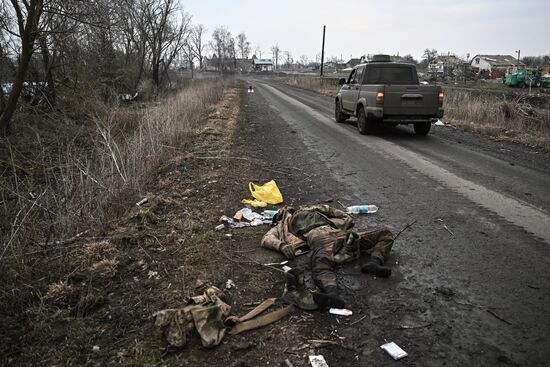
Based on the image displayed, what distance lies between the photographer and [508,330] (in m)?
2.74

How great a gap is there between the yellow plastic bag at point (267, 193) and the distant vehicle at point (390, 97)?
18.0ft

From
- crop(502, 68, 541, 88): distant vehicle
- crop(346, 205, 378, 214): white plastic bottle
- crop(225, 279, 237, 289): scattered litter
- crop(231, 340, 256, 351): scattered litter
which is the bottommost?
crop(231, 340, 256, 351): scattered litter

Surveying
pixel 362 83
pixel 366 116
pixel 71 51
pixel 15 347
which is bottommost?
pixel 15 347

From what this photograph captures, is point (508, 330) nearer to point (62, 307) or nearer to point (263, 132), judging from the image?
point (62, 307)

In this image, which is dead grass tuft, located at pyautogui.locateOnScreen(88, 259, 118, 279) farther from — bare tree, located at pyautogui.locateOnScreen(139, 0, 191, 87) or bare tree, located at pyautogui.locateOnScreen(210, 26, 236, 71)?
bare tree, located at pyautogui.locateOnScreen(210, 26, 236, 71)

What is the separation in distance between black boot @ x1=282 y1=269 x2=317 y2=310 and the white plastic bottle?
2084 millimetres

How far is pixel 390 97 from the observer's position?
999 centimetres

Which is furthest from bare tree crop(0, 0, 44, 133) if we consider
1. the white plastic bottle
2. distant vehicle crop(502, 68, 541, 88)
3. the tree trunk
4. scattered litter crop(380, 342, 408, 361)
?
distant vehicle crop(502, 68, 541, 88)

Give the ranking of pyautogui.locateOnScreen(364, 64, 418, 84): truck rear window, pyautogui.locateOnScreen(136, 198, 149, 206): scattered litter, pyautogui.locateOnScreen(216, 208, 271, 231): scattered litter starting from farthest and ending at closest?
pyautogui.locateOnScreen(364, 64, 418, 84): truck rear window < pyautogui.locateOnScreen(136, 198, 149, 206): scattered litter < pyautogui.locateOnScreen(216, 208, 271, 231): scattered litter

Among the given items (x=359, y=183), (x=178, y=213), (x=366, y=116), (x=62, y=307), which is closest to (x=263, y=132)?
(x=366, y=116)

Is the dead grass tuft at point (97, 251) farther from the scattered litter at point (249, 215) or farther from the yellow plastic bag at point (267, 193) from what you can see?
the yellow plastic bag at point (267, 193)

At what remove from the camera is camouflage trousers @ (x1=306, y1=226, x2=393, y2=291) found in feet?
11.8

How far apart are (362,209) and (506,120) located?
33.4 ft

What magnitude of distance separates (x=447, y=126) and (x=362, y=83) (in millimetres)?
3864
